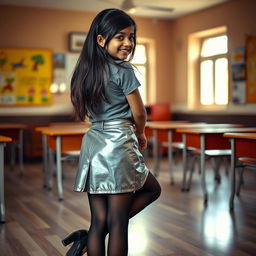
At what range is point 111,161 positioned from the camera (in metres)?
1.81

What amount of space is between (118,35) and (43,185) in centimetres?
404

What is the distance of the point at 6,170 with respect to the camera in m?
7.23

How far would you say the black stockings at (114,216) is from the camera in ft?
5.89

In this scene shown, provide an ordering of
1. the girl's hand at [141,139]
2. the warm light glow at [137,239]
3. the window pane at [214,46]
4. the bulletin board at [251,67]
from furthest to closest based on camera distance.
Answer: the window pane at [214,46]
the bulletin board at [251,67]
the warm light glow at [137,239]
the girl's hand at [141,139]

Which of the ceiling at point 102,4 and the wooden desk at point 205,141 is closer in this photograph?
the wooden desk at point 205,141

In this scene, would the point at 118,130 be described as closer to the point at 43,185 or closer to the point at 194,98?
the point at 43,185

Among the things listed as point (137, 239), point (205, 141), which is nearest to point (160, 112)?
point (205, 141)

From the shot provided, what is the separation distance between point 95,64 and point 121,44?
13 centimetres

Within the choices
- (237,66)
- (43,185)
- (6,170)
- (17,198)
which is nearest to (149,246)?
(17,198)

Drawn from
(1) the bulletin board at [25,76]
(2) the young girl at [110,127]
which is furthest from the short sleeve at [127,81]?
(1) the bulletin board at [25,76]

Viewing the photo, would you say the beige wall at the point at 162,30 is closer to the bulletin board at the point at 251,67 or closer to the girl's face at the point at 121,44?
the bulletin board at the point at 251,67

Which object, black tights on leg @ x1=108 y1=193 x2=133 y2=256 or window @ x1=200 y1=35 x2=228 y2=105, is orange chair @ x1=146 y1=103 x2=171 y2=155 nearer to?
window @ x1=200 y1=35 x2=228 y2=105

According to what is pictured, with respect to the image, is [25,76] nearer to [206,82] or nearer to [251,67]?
[206,82]

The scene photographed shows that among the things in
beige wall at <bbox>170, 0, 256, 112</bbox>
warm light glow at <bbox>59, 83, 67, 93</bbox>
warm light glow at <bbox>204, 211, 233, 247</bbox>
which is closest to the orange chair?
beige wall at <bbox>170, 0, 256, 112</bbox>
